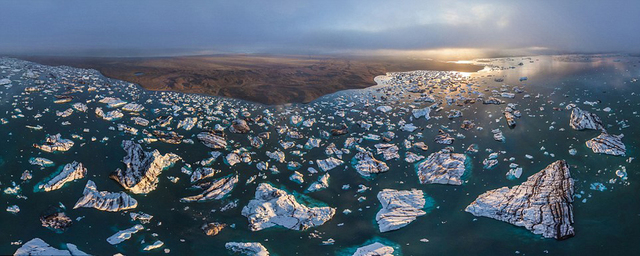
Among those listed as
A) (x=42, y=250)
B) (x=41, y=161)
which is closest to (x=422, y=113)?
(x=42, y=250)

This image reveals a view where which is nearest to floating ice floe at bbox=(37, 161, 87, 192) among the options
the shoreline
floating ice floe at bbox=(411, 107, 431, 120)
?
the shoreline

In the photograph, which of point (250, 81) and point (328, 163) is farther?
point (250, 81)

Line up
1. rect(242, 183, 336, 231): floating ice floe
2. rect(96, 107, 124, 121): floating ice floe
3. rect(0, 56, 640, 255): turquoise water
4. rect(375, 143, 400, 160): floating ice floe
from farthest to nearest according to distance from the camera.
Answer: rect(96, 107, 124, 121): floating ice floe, rect(375, 143, 400, 160): floating ice floe, rect(242, 183, 336, 231): floating ice floe, rect(0, 56, 640, 255): turquoise water

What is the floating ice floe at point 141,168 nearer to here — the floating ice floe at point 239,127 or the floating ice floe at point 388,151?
the floating ice floe at point 239,127

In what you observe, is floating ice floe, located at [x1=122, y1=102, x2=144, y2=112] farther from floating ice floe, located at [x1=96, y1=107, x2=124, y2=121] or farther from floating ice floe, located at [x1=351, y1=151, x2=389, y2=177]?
floating ice floe, located at [x1=351, y1=151, x2=389, y2=177]

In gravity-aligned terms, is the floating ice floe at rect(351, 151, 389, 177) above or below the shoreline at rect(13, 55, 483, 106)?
below

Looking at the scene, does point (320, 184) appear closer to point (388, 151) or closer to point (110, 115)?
point (388, 151)

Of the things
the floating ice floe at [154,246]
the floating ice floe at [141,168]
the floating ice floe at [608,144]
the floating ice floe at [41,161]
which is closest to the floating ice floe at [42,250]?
the floating ice floe at [154,246]

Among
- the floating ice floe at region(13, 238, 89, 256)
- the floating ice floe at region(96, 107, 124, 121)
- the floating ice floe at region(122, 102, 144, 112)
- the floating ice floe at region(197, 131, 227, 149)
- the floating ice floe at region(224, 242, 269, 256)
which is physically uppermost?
the floating ice floe at region(122, 102, 144, 112)
